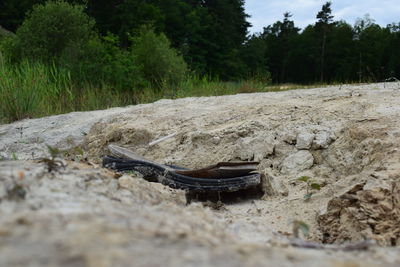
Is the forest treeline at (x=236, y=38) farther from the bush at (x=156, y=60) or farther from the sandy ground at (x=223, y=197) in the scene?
the sandy ground at (x=223, y=197)

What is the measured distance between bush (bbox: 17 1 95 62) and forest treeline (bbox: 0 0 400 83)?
38.9 feet

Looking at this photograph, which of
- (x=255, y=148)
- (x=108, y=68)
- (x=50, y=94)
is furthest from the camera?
(x=108, y=68)

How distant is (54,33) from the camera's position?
1305cm

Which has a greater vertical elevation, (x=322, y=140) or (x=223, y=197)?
(x=322, y=140)

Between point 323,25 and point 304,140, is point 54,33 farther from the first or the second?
point 323,25

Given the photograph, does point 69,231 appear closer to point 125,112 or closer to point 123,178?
point 123,178

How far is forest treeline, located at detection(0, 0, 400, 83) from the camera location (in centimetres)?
2980

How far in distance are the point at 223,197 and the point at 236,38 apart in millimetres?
41117

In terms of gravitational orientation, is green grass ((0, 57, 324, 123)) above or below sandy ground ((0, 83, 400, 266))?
above

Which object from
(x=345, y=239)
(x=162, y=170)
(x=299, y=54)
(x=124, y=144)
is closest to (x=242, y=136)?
(x=162, y=170)

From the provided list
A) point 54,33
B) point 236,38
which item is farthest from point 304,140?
point 236,38

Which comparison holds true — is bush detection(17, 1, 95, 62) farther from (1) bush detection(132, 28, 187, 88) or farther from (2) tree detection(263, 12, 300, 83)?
(2) tree detection(263, 12, 300, 83)

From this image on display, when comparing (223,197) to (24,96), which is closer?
(223,197)

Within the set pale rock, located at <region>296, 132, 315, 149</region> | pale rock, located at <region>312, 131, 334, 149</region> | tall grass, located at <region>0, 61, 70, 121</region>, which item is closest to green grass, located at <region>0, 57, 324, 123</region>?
tall grass, located at <region>0, 61, 70, 121</region>
